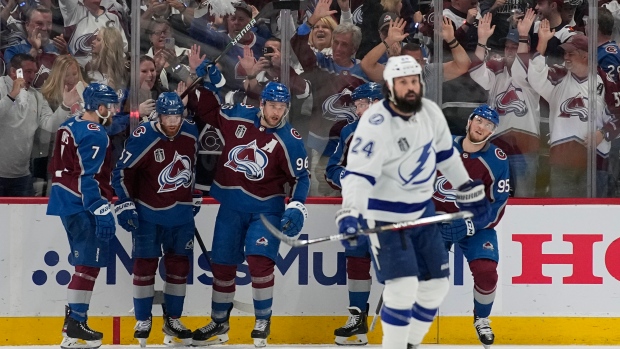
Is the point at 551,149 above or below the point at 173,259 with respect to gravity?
above

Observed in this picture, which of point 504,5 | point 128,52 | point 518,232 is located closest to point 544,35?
point 504,5

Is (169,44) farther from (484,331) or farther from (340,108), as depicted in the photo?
(484,331)

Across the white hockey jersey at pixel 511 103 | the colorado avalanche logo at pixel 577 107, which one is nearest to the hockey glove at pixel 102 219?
the white hockey jersey at pixel 511 103

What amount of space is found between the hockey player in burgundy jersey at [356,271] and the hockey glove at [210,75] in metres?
0.68

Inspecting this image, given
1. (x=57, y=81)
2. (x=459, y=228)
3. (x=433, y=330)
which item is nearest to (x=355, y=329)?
(x=433, y=330)

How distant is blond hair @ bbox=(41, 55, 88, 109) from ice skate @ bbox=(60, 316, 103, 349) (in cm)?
123

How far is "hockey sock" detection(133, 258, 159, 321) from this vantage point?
541 centimetres

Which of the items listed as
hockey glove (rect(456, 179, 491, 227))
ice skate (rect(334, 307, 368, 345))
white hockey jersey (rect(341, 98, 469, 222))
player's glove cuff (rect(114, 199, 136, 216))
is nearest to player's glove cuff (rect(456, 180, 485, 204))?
hockey glove (rect(456, 179, 491, 227))

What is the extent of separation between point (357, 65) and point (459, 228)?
1.17m

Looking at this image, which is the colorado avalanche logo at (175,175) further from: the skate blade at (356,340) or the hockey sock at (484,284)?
the hockey sock at (484,284)

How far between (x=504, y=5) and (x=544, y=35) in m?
0.27

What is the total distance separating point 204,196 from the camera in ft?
18.8

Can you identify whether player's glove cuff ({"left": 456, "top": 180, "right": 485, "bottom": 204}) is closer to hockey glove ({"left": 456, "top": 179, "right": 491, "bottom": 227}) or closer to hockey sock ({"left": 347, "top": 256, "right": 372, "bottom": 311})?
hockey glove ({"left": 456, "top": 179, "right": 491, "bottom": 227})

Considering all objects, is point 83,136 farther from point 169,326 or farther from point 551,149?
point 551,149
